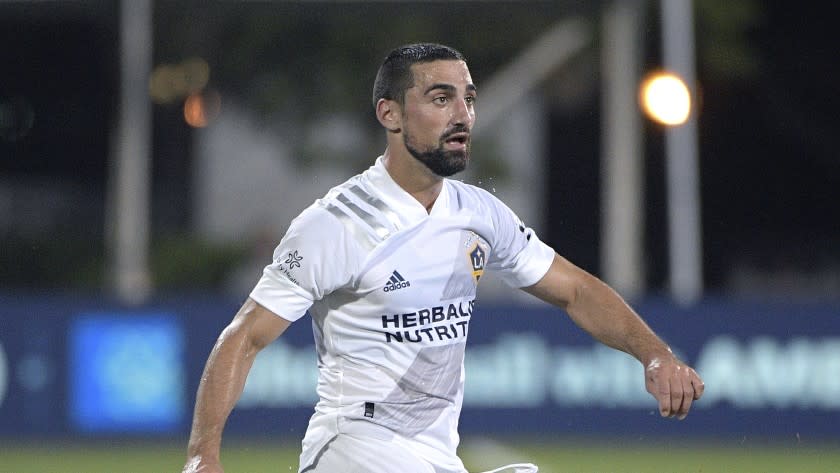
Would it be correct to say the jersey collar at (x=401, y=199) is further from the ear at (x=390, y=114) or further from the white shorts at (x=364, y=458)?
the white shorts at (x=364, y=458)

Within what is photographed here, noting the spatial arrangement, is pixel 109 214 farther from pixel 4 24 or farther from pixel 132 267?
pixel 132 267

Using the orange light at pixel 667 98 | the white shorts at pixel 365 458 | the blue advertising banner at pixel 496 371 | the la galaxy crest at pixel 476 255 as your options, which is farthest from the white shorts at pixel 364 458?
the orange light at pixel 667 98

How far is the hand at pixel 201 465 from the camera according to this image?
4.87m

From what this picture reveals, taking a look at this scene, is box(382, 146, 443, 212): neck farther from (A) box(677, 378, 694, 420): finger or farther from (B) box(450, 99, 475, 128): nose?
(A) box(677, 378, 694, 420): finger

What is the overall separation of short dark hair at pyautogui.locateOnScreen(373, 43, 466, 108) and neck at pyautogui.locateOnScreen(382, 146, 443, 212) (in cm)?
22

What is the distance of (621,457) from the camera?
42.7 feet

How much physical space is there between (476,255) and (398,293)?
403mm

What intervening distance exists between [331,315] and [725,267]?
21.1 m

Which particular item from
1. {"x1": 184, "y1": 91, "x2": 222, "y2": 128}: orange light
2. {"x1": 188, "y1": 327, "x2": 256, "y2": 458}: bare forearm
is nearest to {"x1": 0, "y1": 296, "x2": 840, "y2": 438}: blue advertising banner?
{"x1": 188, "y1": 327, "x2": 256, "y2": 458}: bare forearm

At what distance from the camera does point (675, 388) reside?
544 cm

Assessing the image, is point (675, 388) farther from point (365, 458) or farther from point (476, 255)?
point (365, 458)

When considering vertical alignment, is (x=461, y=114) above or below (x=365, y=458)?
above

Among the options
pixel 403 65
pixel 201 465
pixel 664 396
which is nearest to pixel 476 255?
pixel 403 65

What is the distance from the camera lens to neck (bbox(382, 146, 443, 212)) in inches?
222
